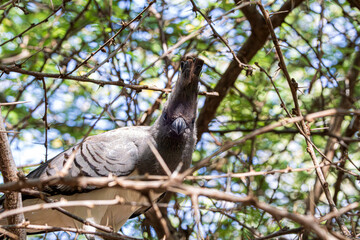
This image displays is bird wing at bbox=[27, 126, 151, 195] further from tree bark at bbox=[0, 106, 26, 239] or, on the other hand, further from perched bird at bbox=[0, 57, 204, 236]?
tree bark at bbox=[0, 106, 26, 239]

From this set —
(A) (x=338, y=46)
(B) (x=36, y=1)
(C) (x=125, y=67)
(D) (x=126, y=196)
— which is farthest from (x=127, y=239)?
(A) (x=338, y=46)

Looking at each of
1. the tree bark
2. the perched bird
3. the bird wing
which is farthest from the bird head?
the tree bark

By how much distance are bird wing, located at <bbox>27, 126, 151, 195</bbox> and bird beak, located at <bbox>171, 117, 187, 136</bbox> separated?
1.06 feet

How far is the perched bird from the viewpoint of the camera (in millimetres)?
4086

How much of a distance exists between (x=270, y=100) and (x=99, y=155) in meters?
2.97

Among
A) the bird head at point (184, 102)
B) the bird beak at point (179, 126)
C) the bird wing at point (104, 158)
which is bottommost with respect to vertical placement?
the bird wing at point (104, 158)

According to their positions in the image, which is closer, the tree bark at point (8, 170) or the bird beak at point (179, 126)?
the tree bark at point (8, 170)

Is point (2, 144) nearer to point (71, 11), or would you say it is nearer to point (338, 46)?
point (71, 11)

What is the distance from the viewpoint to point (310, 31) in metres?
6.29

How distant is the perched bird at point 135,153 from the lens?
13.4ft

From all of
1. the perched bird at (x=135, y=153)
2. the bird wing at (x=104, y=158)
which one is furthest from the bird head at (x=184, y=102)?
the bird wing at (x=104, y=158)

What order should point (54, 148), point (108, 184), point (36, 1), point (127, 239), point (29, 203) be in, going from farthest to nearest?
point (54, 148) → point (36, 1) → point (29, 203) → point (127, 239) → point (108, 184)

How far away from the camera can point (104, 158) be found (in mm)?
4227

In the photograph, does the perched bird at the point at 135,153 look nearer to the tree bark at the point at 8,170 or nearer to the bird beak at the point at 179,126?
the bird beak at the point at 179,126
